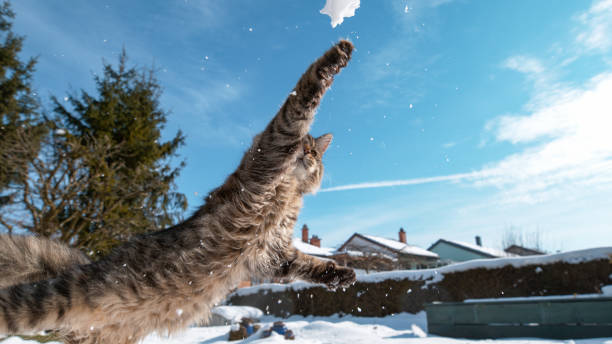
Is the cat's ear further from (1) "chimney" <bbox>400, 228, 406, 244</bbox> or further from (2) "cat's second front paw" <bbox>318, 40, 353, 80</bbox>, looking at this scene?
(1) "chimney" <bbox>400, 228, 406, 244</bbox>

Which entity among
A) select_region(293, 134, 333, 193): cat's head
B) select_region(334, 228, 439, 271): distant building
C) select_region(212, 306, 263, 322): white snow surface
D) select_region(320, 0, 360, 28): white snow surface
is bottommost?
select_region(212, 306, 263, 322): white snow surface

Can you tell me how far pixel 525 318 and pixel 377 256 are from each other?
12287 millimetres

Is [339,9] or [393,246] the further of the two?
[393,246]

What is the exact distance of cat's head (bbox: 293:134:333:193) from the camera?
266 cm

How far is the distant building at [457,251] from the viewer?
29.6 metres

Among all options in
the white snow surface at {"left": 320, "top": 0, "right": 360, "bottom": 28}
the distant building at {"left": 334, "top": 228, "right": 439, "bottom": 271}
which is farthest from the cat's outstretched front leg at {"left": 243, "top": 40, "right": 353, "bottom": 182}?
the distant building at {"left": 334, "top": 228, "right": 439, "bottom": 271}

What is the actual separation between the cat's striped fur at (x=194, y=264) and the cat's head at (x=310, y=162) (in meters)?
0.14

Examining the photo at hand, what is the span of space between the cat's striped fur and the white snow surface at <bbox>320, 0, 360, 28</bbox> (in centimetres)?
40

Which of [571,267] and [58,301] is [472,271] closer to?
[571,267]

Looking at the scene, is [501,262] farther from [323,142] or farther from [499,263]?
[323,142]

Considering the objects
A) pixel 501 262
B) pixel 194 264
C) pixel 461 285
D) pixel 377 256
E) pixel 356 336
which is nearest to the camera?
pixel 194 264

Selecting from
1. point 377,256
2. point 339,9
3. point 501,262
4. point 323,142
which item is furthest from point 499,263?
point 339,9

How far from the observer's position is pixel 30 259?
2.29m

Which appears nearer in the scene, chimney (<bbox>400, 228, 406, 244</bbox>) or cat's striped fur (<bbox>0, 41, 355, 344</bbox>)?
cat's striped fur (<bbox>0, 41, 355, 344</bbox>)
